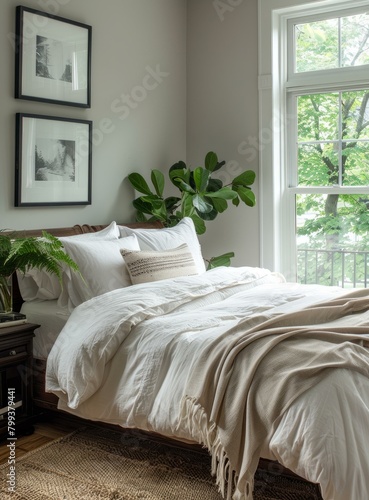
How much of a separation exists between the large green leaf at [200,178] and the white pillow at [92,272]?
3.94ft

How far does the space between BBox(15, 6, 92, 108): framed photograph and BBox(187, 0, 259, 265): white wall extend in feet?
4.32

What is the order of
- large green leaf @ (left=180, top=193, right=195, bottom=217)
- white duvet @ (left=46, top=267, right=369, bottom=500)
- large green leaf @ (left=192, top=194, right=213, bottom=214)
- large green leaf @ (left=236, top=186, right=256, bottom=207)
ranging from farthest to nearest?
1. large green leaf @ (left=236, top=186, right=256, bottom=207)
2. large green leaf @ (left=180, top=193, right=195, bottom=217)
3. large green leaf @ (left=192, top=194, right=213, bottom=214)
4. white duvet @ (left=46, top=267, right=369, bottom=500)

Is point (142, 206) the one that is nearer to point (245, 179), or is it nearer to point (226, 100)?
point (245, 179)

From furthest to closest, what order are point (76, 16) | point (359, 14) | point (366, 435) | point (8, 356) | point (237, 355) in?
point (359, 14) → point (76, 16) → point (8, 356) → point (237, 355) → point (366, 435)

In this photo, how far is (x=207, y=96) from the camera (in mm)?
5340

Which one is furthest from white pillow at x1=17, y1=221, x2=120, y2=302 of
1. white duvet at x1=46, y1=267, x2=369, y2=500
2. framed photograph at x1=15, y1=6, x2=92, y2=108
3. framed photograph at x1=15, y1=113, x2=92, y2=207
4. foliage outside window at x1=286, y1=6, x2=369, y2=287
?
foliage outside window at x1=286, y1=6, x2=369, y2=287

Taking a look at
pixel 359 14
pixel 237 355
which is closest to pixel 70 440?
pixel 237 355

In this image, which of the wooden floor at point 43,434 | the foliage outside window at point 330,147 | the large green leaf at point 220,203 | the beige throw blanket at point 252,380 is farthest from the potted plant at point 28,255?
the foliage outside window at point 330,147

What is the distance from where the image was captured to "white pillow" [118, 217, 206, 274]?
162 inches

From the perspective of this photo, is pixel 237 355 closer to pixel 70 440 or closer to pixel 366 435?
pixel 366 435

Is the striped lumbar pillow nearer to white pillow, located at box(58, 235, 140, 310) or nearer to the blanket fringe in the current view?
white pillow, located at box(58, 235, 140, 310)

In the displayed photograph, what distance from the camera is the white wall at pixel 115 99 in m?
3.80

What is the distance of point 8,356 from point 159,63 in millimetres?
2925

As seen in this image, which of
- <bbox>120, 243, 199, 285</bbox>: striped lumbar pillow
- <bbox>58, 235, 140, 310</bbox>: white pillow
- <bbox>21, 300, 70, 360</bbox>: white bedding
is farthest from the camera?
<bbox>120, 243, 199, 285</bbox>: striped lumbar pillow
